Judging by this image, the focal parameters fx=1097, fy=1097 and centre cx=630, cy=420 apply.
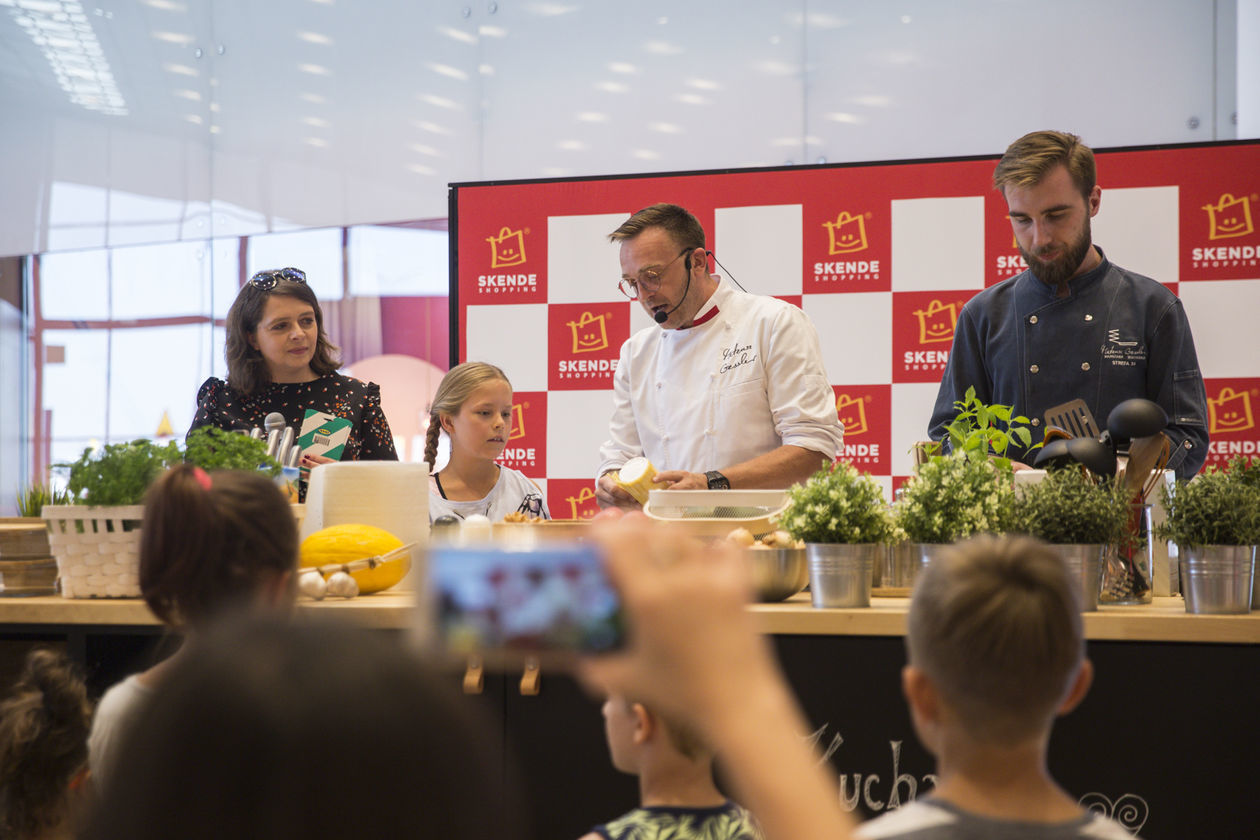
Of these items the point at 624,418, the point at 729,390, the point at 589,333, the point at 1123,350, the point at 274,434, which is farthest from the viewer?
the point at 589,333

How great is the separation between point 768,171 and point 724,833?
121 inches

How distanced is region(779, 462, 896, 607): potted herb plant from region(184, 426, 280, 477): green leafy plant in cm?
85

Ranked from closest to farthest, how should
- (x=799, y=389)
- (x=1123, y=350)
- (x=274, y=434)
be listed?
1. (x=274, y=434)
2. (x=1123, y=350)
3. (x=799, y=389)

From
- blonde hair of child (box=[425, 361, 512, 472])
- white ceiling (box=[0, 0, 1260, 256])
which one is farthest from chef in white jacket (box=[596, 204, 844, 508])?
white ceiling (box=[0, 0, 1260, 256])

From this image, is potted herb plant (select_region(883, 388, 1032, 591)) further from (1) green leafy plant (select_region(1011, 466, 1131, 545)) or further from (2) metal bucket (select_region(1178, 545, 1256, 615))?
(2) metal bucket (select_region(1178, 545, 1256, 615))

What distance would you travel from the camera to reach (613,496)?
2.40 metres

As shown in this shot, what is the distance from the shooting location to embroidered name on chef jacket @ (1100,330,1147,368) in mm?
2520

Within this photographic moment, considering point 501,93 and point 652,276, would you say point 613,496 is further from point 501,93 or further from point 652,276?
point 501,93

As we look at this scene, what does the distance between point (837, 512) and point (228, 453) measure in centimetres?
96

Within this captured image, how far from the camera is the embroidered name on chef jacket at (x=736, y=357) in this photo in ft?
9.54

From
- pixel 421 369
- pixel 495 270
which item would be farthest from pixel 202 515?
pixel 421 369

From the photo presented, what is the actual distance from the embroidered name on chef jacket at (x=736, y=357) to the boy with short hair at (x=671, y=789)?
6.04 feet

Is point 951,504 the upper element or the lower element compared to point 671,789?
upper

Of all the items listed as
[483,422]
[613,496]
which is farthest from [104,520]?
[483,422]
